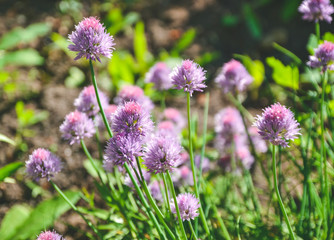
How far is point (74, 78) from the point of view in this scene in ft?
7.48

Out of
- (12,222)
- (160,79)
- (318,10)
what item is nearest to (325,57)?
(318,10)

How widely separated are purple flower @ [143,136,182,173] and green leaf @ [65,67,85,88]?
157cm

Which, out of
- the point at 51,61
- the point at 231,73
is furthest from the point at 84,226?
the point at 51,61

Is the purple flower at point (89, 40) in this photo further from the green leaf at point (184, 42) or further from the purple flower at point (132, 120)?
the green leaf at point (184, 42)

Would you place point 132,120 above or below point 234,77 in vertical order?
below

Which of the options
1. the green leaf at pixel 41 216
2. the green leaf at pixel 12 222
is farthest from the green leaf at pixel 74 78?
the green leaf at pixel 41 216

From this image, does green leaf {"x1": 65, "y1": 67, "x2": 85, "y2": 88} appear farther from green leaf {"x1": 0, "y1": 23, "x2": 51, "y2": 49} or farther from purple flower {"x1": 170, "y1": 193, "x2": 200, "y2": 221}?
purple flower {"x1": 170, "y1": 193, "x2": 200, "y2": 221}

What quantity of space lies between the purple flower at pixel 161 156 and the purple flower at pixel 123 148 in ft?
0.12

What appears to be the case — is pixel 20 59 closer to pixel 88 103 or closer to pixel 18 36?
pixel 18 36

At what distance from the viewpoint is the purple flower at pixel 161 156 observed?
2.53 feet

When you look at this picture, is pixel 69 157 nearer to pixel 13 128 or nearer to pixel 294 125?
pixel 13 128

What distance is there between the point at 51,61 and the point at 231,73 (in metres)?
1.55

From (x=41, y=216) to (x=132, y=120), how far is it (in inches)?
21.0

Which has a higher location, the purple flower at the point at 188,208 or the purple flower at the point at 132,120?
the purple flower at the point at 132,120
